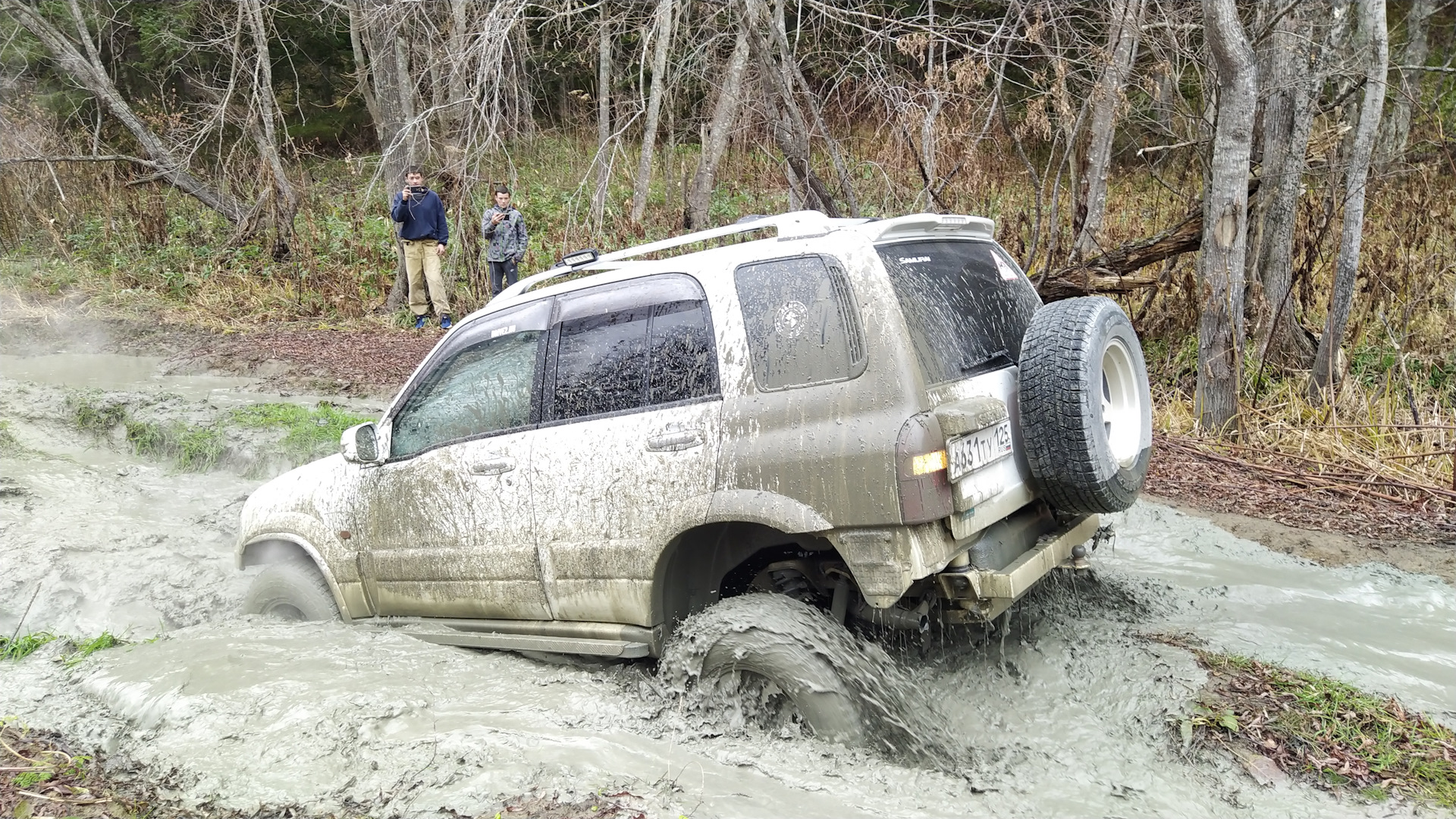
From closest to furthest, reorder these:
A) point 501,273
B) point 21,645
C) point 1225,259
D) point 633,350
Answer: point 633,350
point 21,645
point 1225,259
point 501,273

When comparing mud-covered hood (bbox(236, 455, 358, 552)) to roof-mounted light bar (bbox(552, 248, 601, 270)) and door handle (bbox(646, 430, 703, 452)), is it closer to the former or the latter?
roof-mounted light bar (bbox(552, 248, 601, 270))

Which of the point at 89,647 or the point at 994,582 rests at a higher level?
the point at 994,582

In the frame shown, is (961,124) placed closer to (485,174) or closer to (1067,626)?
(1067,626)

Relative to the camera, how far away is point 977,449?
3.41 m

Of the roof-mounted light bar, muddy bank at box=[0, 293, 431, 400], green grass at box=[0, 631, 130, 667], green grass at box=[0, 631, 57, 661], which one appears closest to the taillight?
the roof-mounted light bar

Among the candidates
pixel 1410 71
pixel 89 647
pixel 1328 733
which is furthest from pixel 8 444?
pixel 1410 71

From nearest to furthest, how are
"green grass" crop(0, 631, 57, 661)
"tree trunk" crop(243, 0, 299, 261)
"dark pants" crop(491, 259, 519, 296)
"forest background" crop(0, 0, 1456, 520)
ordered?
"green grass" crop(0, 631, 57, 661)
"forest background" crop(0, 0, 1456, 520)
"dark pants" crop(491, 259, 519, 296)
"tree trunk" crop(243, 0, 299, 261)

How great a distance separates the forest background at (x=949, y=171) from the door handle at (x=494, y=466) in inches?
187

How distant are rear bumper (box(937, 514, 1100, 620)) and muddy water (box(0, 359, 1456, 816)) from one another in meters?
0.50

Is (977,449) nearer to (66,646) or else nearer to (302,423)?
(66,646)

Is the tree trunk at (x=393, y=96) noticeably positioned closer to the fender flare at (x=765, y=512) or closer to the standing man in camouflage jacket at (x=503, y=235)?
the standing man in camouflage jacket at (x=503, y=235)

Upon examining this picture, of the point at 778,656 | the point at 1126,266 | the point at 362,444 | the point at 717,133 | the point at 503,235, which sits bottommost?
the point at 778,656

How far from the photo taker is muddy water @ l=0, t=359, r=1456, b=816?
3.22 meters

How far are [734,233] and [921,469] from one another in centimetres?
142
